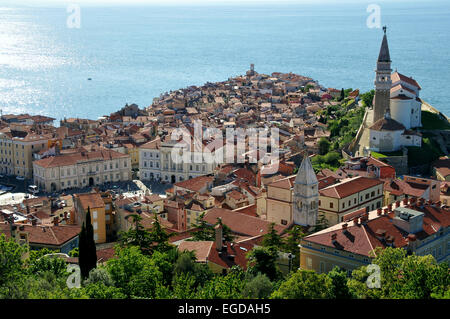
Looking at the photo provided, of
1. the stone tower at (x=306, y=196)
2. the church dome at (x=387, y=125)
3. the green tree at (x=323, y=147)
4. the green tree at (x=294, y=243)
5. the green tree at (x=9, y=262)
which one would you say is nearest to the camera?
the green tree at (x=9, y=262)

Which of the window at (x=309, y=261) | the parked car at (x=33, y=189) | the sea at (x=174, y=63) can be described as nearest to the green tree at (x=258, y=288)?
the window at (x=309, y=261)

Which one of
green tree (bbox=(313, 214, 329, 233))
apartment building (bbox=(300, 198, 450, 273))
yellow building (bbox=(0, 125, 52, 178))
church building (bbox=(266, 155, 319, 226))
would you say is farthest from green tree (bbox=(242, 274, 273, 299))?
yellow building (bbox=(0, 125, 52, 178))

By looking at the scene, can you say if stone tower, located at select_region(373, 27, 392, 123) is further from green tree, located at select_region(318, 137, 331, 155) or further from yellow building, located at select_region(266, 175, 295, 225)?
yellow building, located at select_region(266, 175, 295, 225)

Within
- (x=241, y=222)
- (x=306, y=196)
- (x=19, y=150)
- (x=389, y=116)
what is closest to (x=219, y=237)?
(x=306, y=196)

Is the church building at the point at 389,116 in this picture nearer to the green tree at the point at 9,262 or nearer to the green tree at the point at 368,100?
the green tree at the point at 368,100

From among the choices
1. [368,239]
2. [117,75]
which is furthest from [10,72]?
[368,239]
